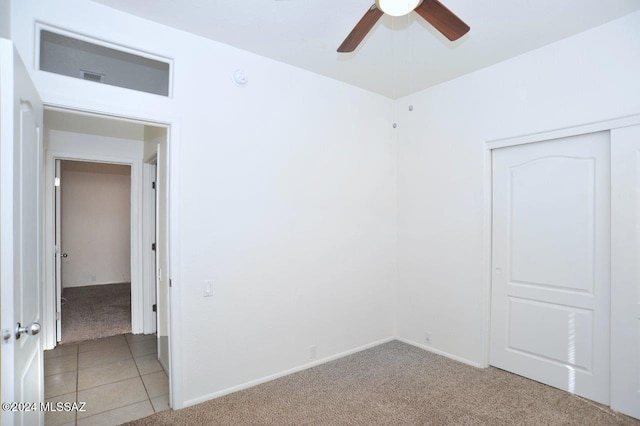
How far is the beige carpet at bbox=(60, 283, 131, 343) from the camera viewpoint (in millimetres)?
4258

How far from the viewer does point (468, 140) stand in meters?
3.30

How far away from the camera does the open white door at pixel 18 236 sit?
134cm

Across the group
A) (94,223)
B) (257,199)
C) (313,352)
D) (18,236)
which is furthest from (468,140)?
(94,223)

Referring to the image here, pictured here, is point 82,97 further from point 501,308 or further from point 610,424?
point 610,424

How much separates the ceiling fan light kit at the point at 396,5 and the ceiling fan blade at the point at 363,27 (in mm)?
50

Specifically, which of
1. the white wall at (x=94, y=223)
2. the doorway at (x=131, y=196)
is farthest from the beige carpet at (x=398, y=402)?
the white wall at (x=94, y=223)

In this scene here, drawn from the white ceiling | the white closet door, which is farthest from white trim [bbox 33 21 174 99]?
the white closet door

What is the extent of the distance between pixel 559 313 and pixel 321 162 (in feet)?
7.83

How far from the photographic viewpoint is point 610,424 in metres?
2.29

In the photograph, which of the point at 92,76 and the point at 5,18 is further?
the point at 92,76

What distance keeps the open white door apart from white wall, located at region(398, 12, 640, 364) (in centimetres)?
319

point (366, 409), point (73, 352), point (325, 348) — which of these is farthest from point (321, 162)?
point (73, 352)

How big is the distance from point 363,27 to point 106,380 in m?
3.46

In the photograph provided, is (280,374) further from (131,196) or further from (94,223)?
(94,223)
